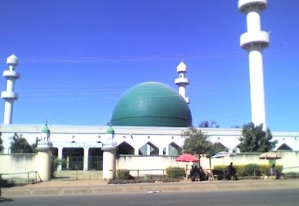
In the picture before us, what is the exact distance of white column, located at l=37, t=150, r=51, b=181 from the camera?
2042cm

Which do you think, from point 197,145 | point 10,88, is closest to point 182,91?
point 10,88

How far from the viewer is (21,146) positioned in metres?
32.6

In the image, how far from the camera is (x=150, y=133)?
38312mm

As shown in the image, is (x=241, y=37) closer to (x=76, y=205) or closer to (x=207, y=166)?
(x=207, y=166)

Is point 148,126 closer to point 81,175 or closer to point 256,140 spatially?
point 256,140

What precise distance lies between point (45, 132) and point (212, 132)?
2229cm

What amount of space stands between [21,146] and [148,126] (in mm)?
13784

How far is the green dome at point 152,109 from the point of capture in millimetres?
41531

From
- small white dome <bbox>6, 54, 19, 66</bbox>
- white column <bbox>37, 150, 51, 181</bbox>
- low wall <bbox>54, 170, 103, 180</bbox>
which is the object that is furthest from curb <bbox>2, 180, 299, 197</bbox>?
small white dome <bbox>6, 54, 19, 66</bbox>

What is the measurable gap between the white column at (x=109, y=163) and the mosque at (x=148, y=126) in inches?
343

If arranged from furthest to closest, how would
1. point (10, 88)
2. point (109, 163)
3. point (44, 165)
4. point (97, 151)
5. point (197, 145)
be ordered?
point (10, 88)
point (97, 151)
point (197, 145)
point (109, 163)
point (44, 165)

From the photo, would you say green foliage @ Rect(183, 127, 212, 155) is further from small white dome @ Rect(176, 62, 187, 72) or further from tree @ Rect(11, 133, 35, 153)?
small white dome @ Rect(176, 62, 187, 72)

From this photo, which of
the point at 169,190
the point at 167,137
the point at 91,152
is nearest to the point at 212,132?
the point at 167,137

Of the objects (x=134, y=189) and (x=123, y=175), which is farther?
(x=123, y=175)
